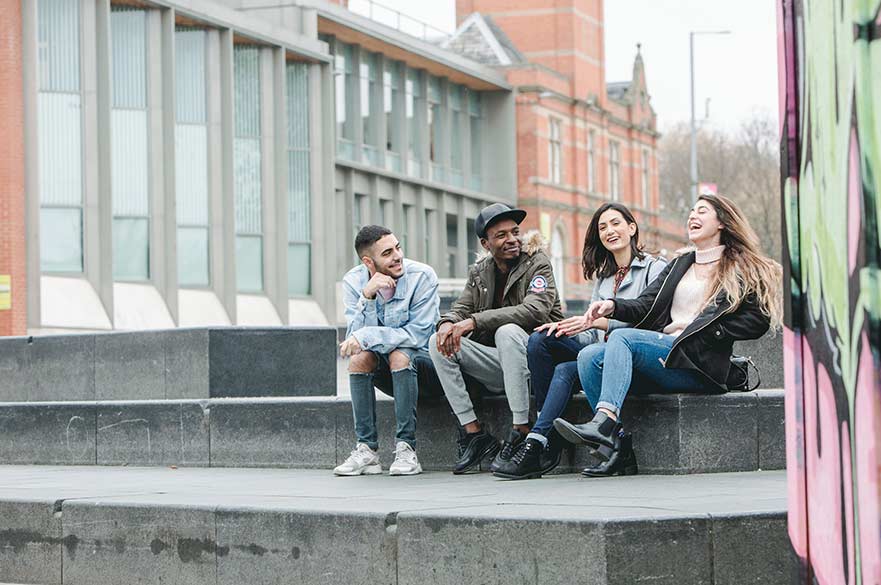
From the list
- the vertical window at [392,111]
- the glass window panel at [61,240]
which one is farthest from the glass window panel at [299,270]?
the vertical window at [392,111]

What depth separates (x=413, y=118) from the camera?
5144cm

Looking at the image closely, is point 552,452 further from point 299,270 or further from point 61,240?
point 299,270

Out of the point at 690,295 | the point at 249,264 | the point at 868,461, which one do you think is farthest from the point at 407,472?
the point at 249,264

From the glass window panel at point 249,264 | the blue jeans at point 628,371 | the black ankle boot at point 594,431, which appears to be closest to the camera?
the black ankle boot at point 594,431

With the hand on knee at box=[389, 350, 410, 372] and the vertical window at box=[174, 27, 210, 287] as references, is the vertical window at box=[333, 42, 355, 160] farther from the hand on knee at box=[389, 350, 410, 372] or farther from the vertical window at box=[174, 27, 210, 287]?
the hand on knee at box=[389, 350, 410, 372]

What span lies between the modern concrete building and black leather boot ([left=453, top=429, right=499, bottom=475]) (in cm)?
2133

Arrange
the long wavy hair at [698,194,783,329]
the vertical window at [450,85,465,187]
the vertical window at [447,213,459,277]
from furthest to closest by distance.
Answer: the vertical window at [450,85,465,187] < the vertical window at [447,213,459,277] < the long wavy hair at [698,194,783,329]

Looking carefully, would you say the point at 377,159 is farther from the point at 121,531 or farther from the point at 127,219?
the point at 121,531

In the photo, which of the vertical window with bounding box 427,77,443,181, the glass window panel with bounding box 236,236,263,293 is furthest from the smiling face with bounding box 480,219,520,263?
the vertical window with bounding box 427,77,443,181

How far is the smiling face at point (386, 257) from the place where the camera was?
32.0 ft

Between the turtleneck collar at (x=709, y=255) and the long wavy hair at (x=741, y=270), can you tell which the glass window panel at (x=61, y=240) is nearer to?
the turtleneck collar at (x=709, y=255)

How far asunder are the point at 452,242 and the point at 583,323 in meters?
45.6

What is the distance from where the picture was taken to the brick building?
189 ft

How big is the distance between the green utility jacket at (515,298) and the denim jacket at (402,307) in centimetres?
25
